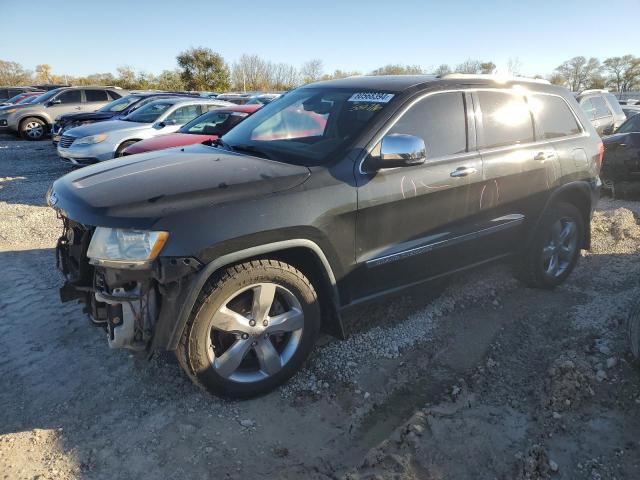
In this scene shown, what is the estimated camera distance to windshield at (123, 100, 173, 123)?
1030cm

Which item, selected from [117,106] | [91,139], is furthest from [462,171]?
[117,106]

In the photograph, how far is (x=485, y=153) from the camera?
3.55m

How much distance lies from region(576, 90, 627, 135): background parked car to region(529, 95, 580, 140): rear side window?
732cm

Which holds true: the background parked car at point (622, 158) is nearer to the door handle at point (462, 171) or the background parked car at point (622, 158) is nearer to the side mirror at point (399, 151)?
the door handle at point (462, 171)

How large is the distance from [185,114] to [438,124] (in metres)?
8.34

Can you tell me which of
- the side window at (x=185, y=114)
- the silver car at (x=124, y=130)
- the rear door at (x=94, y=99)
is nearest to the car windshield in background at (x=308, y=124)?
the silver car at (x=124, y=130)

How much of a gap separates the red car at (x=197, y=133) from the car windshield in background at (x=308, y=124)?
268 centimetres

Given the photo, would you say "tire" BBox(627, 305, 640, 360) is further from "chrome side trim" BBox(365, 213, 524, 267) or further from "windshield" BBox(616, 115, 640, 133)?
"windshield" BBox(616, 115, 640, 133)

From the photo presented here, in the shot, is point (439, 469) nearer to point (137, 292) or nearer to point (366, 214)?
point (366, 214)

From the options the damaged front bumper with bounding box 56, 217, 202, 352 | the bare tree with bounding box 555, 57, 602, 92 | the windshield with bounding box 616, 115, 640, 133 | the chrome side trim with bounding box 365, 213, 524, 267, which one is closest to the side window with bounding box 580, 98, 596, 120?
the windshield with bounding box 616, 115, 640, 133

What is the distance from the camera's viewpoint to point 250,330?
2.66 metres

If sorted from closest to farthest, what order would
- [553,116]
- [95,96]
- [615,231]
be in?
[553,116], [615,231], [95,96]

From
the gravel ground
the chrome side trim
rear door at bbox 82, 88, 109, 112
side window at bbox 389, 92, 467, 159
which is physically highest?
rear door at bbox 82, 88, 109, 112

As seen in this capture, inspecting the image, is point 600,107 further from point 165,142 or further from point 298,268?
point 298,268
